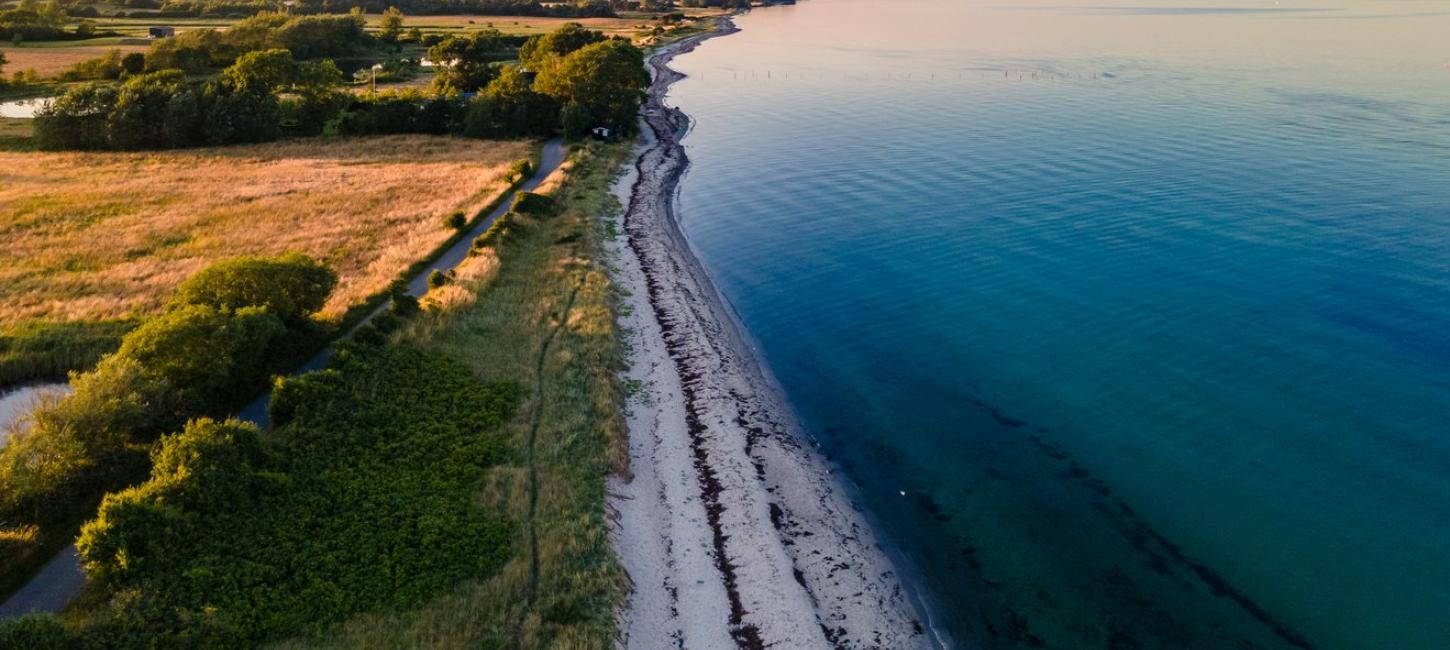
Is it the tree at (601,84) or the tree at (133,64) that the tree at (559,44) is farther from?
the tree at (133,64)

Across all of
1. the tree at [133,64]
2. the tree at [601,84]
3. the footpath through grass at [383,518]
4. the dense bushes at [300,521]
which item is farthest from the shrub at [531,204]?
the tree at [133,64]

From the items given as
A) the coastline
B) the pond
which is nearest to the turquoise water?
the coastline

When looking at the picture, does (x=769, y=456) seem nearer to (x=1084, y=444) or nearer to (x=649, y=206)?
(x=1084, y=444)

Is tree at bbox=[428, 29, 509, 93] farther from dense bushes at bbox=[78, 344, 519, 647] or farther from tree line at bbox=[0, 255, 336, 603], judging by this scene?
dense bushes at bbox=[78, 344, 519, 647]

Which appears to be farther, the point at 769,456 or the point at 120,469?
the point at 769,456

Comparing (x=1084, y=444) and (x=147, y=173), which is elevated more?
(x=147, y=173)

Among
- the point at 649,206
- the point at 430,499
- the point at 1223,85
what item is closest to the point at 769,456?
the point at 430,499

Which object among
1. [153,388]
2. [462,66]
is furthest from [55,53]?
[153,388]

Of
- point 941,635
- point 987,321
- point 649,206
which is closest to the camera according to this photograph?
point 941,635
